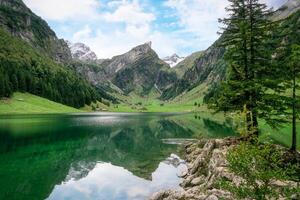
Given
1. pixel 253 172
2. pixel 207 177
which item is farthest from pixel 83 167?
pixel 253 172

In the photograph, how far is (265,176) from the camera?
15.7 m

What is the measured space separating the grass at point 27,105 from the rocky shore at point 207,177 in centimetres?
11862

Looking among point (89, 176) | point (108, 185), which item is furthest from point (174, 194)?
point (89, 176)

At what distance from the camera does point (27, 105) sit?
159375 millimetres

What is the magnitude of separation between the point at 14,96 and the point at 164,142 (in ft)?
401

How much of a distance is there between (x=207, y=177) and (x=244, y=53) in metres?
18.0

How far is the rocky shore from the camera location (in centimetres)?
2235

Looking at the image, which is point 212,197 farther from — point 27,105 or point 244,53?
point 27,105

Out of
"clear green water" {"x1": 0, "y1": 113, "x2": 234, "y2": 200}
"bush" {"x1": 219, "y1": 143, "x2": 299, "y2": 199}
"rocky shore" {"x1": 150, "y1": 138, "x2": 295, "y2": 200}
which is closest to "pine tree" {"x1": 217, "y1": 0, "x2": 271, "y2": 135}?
"rocky shore" {"x1": 150, "y1": 138, "x2": 295, "y2": 200}

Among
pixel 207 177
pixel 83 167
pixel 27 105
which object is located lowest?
pixel 83 167

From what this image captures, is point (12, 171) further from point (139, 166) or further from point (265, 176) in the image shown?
point (265, 176)

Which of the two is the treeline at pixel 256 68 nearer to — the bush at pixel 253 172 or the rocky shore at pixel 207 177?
the rocky shore at pixel 207 177

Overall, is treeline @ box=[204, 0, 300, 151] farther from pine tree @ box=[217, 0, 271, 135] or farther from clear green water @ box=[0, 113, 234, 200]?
clear green water @ box=[0, 113, 234, 200]

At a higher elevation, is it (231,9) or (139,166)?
(231,9)
